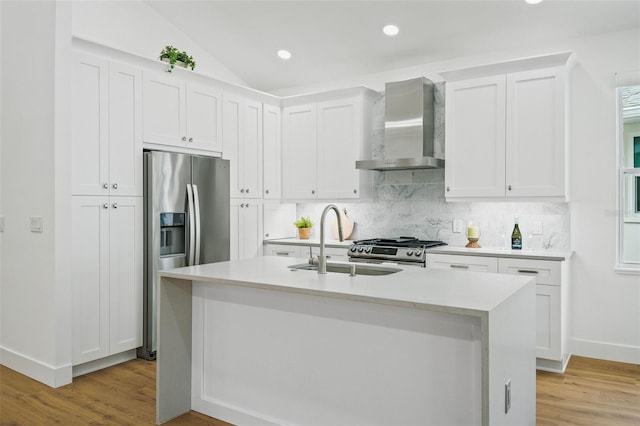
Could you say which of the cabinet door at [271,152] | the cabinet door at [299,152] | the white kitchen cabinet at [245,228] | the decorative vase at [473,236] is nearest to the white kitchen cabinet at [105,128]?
the white kitchen cabinet at [245,228]

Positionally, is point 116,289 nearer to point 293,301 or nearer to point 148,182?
point 148,182

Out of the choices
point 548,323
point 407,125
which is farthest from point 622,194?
point 407,125

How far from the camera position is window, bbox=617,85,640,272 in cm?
402

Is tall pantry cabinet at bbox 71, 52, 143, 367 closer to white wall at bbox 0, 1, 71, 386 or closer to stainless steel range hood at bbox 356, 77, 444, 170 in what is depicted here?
white wall at bbox 0, 1, 71, 386

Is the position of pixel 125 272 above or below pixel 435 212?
below

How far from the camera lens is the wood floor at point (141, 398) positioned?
116 inches

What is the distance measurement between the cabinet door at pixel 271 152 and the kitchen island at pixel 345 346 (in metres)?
2.28

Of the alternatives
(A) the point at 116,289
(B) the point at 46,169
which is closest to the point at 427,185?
(A) the point at 116,289

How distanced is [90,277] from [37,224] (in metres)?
0.55

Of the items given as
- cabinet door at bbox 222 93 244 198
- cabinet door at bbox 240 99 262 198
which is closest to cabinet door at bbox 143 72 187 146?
cabinet door at bbox 222 93 244 198

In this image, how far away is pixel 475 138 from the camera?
4.28 m

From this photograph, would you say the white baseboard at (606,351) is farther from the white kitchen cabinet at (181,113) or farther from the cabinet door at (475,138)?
the white kitchen cabinet at (181,113)

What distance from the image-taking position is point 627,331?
4.01 m

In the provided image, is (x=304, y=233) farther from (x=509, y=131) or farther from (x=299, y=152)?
(x=509, y=131)
